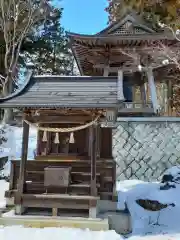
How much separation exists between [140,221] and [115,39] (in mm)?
6914

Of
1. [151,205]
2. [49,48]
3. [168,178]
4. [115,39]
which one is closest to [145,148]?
[168,178]

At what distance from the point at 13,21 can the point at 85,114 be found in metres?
13.9

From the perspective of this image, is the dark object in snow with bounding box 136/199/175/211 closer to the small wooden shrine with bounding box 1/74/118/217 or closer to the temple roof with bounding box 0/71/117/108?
the small wooden shrine with bounding box 1/74/118/217

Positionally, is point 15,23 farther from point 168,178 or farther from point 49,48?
point 168,178

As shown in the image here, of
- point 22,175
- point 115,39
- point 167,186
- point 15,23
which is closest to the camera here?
point 22,175

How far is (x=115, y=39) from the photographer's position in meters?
11.0

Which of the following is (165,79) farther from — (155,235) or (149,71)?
(155,235)

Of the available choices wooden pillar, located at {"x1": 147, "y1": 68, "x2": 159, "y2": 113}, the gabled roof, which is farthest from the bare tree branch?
wooden pillar, located at {"x1": 147, "y1": 68, "x2": 159, "y2": 113}

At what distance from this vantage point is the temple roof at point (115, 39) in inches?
430

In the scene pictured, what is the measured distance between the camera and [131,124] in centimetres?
1109

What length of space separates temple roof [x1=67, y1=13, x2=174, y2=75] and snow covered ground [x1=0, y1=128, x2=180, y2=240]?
505 centimetres

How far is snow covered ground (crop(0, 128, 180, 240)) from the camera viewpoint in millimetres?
5352

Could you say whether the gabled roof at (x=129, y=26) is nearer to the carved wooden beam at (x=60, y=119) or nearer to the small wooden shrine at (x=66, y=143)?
the small wooden shrine at (x=66, y=143)

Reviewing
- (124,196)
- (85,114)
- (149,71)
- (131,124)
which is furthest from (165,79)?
(85,114)
